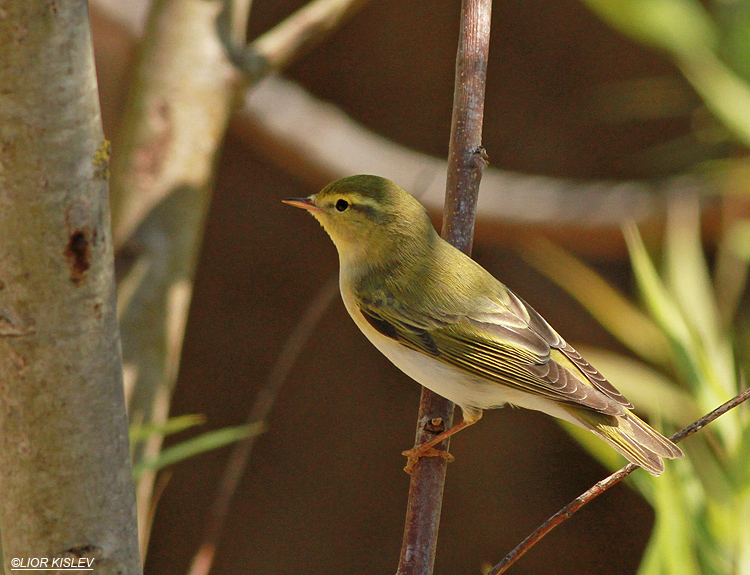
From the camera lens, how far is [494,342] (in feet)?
7.73

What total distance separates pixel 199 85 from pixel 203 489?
107 inches

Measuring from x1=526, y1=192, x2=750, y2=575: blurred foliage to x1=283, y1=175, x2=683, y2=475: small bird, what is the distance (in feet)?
0.84

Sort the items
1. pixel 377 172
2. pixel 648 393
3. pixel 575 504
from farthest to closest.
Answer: pixel 377 172
pixel 648 393
pixel 575 504

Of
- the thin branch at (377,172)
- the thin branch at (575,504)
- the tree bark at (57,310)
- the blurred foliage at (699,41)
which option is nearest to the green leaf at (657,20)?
the blurred foliage at (699,41)

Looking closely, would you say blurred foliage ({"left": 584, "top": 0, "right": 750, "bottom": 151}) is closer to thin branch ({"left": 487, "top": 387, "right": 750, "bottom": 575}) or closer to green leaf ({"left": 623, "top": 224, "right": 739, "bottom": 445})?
green leaf ({"left": 623, "top": 224, "right": 739, "bottom": 445})

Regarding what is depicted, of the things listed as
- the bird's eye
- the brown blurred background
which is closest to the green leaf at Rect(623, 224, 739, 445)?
the bird's eye

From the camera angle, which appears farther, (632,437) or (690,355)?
(690,355)

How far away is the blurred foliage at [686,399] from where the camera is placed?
2.25 meters

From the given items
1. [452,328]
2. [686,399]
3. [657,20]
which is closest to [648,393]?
[686,399]

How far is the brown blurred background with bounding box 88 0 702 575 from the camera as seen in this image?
4559 mm

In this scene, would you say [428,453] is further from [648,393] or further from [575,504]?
[648,393]

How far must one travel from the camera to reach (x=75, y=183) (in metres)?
1.04

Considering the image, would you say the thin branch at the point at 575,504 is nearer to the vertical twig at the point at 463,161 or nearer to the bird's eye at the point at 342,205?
the vertical twig at the point at 463,161

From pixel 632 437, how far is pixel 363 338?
2623mm
